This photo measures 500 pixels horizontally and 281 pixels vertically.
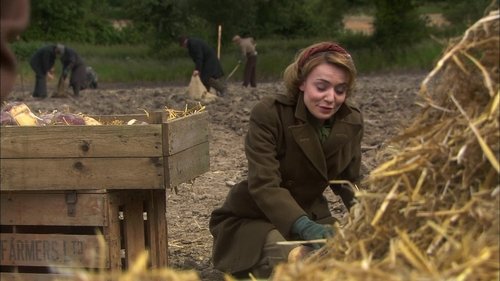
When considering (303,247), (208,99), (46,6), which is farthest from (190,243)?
(46,6)

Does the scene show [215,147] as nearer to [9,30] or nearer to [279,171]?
[279,171]

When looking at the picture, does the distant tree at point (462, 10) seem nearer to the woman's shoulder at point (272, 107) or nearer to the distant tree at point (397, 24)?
the distant tree at point (397, 24)

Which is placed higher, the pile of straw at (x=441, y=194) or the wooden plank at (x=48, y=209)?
the pile of straw at (x=441, y=194)

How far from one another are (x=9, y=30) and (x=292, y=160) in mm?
1859

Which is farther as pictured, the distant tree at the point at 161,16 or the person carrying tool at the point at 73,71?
the distant tree at the point at 161,16

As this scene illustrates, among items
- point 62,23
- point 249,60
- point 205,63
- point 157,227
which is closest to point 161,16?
point 62,23

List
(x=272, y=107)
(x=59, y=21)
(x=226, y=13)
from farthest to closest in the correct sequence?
1. (x=59, y=21)
2. (x=226, y=13)
3. (x=272, y=107)

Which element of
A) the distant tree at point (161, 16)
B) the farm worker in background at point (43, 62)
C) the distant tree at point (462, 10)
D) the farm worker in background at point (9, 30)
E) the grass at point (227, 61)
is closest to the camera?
the farm worker in background at point (9, 30)

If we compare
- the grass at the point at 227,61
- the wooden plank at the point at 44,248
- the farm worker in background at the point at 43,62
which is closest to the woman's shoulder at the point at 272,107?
the wooden plank at the point at 44,248

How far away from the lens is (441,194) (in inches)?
118

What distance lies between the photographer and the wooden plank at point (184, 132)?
5.16 m

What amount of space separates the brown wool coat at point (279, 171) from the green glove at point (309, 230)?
97 mm

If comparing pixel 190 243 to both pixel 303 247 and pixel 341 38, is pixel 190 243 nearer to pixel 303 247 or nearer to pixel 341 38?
pixel 303 247

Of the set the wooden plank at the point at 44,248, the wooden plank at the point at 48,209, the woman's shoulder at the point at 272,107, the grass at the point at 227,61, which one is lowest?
the grass at the point at 227,61
